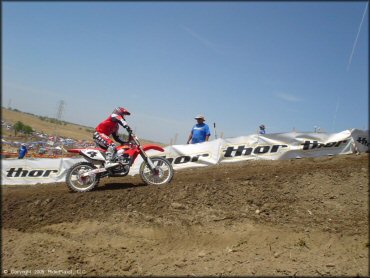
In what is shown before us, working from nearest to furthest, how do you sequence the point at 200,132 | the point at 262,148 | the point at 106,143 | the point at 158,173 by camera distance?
the point at 106,143 → the point at 158,173 → the point at 200,132 → the point at 262,148

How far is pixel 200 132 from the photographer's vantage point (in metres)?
12.9

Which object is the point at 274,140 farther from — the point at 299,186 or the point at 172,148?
the point at 299,186

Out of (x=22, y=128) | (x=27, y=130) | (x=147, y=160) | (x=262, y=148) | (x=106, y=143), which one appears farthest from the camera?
(x=22, y=128)

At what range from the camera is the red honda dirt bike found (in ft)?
26.7

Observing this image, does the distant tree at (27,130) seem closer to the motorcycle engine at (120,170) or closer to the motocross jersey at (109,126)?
the motocross jersey at (109,126)

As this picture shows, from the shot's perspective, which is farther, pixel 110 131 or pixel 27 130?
pixel 27 130

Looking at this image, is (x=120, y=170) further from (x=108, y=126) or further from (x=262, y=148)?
(x=262, y=148)

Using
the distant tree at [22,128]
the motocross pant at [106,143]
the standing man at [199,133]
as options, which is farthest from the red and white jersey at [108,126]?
the distant tree at [22,128]

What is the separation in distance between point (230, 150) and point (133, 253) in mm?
8852

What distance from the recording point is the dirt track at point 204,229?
5223mm

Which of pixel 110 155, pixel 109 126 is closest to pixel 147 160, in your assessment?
pixel 110 155

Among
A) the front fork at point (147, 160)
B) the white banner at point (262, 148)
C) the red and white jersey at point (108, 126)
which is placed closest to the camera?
the front fork at point (147, 160)

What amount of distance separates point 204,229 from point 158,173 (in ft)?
8.71

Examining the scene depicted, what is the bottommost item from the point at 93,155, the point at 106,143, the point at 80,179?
the point at 80,179
